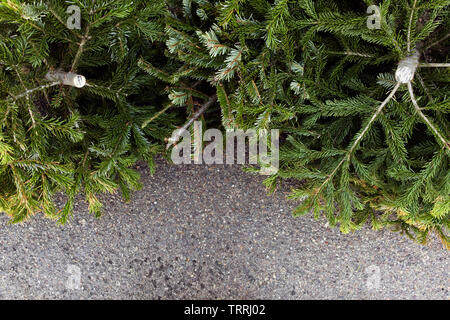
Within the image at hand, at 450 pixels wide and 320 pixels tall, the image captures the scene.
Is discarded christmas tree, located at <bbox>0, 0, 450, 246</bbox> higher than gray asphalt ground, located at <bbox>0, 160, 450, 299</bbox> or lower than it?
higher

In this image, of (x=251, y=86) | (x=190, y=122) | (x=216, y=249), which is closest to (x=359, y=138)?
(x=251, y=86)

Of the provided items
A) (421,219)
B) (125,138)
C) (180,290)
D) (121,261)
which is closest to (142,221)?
(121,261)

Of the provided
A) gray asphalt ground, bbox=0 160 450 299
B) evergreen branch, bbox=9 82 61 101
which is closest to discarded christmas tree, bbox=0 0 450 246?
evergreen branch, bbox=9 82 61 101

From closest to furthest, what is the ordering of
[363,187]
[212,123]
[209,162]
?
1. [363,187]
2. [212,123]
3. [209,162]

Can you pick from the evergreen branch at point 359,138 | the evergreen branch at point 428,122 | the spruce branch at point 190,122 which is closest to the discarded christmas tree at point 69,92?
the spruce branch at point 190,122

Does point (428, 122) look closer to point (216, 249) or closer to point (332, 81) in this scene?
point (332, 81)

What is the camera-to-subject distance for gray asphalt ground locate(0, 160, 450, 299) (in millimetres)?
2492

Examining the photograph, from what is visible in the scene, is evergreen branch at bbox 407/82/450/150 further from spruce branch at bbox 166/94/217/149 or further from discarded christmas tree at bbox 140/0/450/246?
spruce branch at bbox 166/94/217/149

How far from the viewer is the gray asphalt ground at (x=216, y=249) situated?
2.49 metres

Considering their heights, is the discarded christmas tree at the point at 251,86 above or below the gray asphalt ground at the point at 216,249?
above

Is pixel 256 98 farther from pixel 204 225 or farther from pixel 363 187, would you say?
pixel 204 225

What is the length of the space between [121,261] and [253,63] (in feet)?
5.64

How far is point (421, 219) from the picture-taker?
6.17 feet

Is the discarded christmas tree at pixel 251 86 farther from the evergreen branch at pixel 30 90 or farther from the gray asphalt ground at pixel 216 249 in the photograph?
the gray asphalt ground at pixel 216 249
